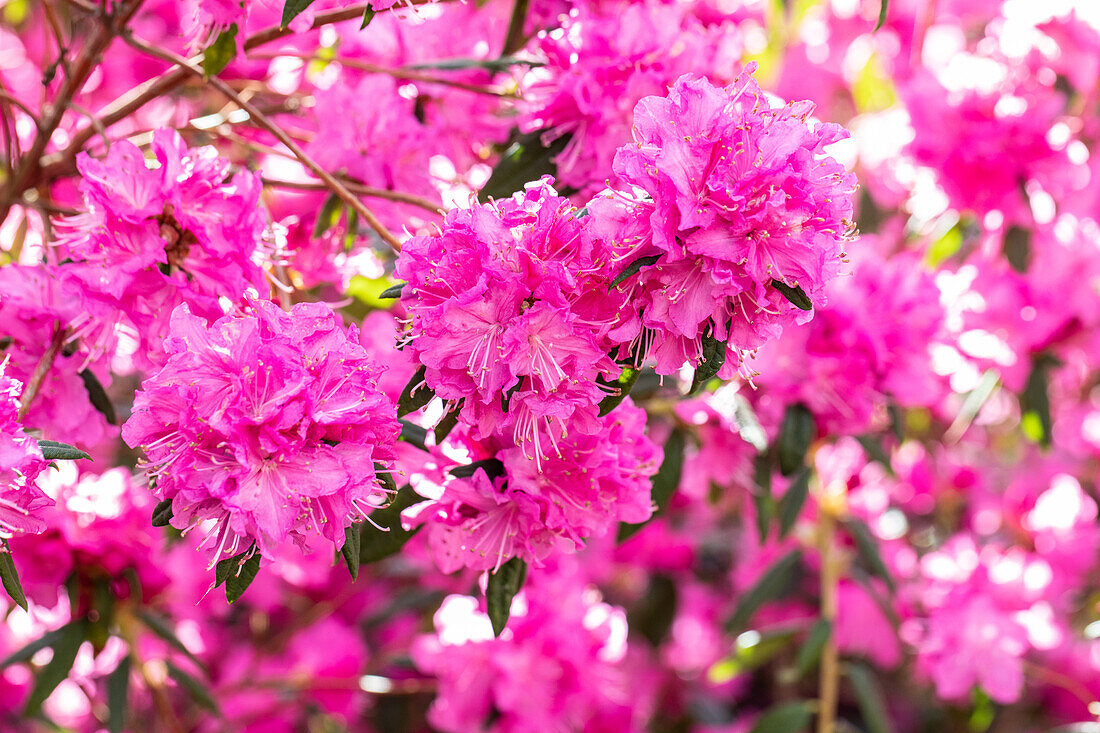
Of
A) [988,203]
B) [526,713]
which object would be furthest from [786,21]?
[526,713]

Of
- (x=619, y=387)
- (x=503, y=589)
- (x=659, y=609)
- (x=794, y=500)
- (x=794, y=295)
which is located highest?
(x=794, y=295)

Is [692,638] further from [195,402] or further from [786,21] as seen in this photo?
[195,402]

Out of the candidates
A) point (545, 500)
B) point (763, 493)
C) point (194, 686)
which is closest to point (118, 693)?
point (194, 686)

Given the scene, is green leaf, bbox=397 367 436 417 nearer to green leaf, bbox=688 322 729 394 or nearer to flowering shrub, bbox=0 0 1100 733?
flowering shrub, bbox=0 0 1100 733

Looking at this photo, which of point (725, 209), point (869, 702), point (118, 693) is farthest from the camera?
point (869, 702)

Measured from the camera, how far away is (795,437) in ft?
5.24

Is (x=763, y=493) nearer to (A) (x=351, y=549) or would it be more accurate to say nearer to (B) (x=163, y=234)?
(A) (x=351, y=549)

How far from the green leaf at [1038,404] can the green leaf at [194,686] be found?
1.71 m

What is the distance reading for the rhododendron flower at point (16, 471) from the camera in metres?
0.92

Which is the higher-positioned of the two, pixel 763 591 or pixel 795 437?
pixel 795 437

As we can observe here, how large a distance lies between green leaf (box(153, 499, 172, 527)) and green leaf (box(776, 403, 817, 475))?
0.95 meters

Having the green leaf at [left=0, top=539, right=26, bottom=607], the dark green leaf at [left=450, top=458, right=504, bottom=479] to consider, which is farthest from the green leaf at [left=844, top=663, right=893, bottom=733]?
the green leaf at [left=0, top=539, right=26, bottom=607]

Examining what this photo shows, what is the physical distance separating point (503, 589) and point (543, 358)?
0.37 m

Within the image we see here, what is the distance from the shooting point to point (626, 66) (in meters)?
1.32
